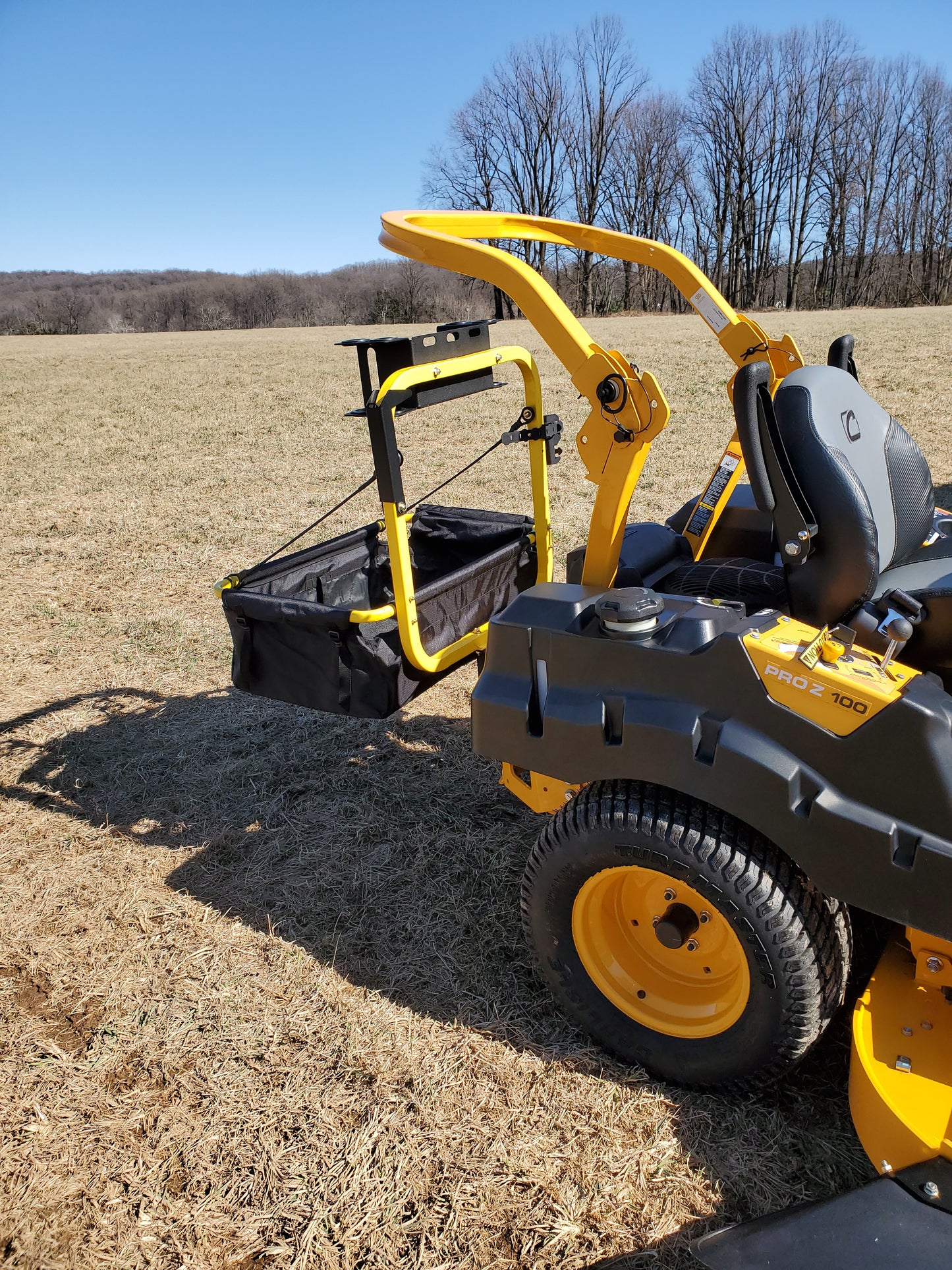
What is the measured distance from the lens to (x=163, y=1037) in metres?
2.24

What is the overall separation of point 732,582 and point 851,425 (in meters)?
0.51

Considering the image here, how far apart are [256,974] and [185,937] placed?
307 mm

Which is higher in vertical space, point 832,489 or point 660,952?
point 832,489

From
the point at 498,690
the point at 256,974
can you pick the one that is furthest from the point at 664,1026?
the point at 256,974

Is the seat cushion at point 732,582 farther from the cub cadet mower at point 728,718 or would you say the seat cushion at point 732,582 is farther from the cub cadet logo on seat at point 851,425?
the cub cadet logo on seat at point 851,425

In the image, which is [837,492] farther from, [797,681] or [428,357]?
[428,357]

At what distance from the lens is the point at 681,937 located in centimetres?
182

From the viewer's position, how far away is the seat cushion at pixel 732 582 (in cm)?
232

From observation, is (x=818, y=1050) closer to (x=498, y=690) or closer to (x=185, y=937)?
(x=498, y=690)

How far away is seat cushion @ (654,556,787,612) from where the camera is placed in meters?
2.32

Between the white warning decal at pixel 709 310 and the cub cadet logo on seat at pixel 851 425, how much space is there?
0.47 metres

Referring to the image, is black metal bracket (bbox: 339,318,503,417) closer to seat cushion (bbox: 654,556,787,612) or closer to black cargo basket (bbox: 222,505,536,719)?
black cargo basket (bbox: 222,505,536,719)

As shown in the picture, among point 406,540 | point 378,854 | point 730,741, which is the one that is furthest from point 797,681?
point 378,854

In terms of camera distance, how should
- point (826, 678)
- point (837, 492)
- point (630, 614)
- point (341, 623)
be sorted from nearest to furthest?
point (826, 678), point (630, 614), point (837, 492), point (341, 623)
